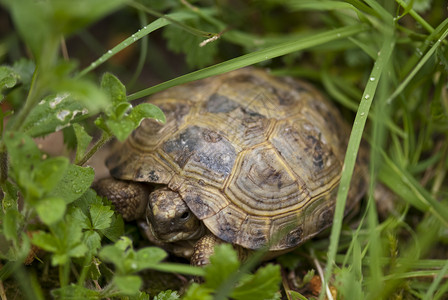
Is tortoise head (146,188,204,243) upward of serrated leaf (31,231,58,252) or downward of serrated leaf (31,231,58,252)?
downward

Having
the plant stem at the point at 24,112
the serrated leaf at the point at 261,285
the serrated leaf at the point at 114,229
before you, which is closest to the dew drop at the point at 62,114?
the plant stem at the point at 24,112

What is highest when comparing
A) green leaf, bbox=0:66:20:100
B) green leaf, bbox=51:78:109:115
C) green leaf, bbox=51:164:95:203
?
green leaf, bbox=51:78:109:115

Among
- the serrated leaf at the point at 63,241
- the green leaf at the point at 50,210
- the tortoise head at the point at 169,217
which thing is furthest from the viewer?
the tortoise head at the point at 169,217

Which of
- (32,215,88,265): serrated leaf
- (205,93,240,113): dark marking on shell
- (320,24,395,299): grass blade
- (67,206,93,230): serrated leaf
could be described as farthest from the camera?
(205,93,240,113): dark marking on shell

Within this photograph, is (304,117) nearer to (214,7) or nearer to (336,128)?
(336,128)

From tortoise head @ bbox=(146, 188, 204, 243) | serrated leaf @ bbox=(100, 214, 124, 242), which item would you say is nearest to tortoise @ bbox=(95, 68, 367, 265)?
tortoise head @ bbox=(146, 188, 204, 243)

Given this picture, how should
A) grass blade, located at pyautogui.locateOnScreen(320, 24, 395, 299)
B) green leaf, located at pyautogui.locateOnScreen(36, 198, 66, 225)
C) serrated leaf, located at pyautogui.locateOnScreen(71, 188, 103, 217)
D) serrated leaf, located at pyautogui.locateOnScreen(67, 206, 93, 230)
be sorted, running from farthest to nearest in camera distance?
serrated leaf, located at pyautogui.locateOnScreen(71, 188, 103, 217) → serrated leaf, located at pyautogui.locateOnScreen(67, 206, 93, 230) → grass blade, located at pyautogui.locateOnScreen(320, 24, 395, 299) → green leaf, located at pyautogui.locateOnScreen(36, 198, 66, 225)

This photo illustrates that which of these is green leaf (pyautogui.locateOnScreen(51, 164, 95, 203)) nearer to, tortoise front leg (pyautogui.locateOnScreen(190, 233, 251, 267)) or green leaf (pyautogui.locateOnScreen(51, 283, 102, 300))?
green leaf (pyautogui.locateOnScreen(51, 283, 102, 300))

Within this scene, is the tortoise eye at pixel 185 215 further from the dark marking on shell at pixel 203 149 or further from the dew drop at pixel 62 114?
the dew drop at pixel 62 114
